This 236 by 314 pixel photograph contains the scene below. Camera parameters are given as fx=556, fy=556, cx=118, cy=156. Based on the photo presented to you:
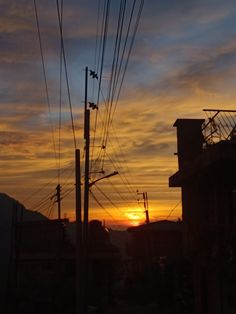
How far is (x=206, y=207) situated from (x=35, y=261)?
20768 mm

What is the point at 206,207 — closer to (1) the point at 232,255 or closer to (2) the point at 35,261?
(1) the point at 232,255

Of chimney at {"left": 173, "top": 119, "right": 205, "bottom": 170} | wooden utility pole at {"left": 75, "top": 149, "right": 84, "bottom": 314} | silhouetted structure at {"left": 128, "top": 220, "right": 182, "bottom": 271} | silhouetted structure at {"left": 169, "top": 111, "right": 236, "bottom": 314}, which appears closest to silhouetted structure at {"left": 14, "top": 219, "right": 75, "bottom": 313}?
wooden utility pole at {"left": 75, "top": 149, "right": 84, "bottom": 314}

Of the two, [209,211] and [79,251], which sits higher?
[209,211]

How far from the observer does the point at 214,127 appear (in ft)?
54.2

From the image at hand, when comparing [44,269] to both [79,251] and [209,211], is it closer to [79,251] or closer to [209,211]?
[79,251]

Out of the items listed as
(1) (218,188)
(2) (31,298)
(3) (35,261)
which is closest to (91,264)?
(3) (35,261)

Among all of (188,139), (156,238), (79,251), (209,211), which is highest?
(188,139)

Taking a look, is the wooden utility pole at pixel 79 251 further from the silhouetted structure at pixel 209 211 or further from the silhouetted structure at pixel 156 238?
the silhouetted structure at pixel 156 238

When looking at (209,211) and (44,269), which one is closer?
(209,211)

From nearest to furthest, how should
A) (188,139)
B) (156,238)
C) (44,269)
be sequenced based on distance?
(188,139) < (44,269) < (156,238)

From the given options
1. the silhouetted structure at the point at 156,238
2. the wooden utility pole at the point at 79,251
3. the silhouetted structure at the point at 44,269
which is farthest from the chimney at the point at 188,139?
the silhouetted structure at the point at 156,238

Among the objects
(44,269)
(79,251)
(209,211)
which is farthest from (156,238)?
(209,211)

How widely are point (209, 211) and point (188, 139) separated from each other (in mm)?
3232

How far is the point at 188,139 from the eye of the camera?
19.8 meters
